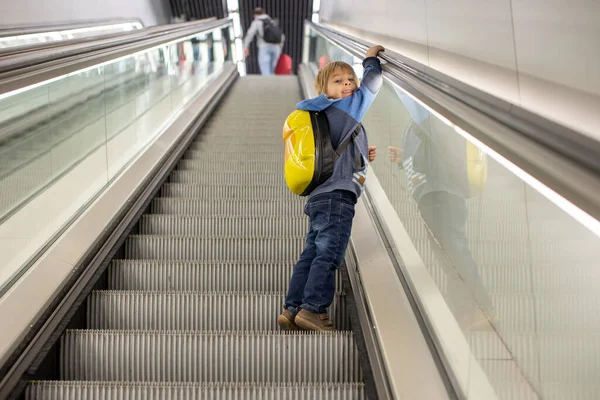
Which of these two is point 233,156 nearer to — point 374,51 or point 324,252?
point 374,51

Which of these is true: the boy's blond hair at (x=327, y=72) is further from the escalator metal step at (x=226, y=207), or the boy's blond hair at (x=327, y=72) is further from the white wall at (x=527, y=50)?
the escalator metal step at (x=226, y=207)

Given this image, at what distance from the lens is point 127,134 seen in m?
5.20

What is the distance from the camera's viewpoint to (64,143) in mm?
3809

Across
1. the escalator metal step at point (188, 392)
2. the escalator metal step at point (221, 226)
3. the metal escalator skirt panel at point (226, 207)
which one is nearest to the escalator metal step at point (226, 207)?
the metal escalator skirt panel at point (226, 207)

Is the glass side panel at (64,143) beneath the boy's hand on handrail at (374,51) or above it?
beneath

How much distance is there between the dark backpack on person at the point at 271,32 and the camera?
13.0 metres

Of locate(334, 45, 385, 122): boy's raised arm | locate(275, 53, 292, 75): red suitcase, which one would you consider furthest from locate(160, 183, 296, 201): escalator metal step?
locate(275, 53, 292, 75): red suitcase

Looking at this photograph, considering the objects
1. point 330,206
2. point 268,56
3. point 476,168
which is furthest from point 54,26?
point 476,168

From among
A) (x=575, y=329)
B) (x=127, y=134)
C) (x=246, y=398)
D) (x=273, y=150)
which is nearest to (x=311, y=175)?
(x=246, y=398)

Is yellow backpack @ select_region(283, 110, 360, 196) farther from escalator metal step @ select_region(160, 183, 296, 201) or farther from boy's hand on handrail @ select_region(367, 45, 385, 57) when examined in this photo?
escalator metal step @ select_region(160, 183, 296, 201)

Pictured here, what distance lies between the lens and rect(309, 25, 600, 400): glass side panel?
146 centimetres

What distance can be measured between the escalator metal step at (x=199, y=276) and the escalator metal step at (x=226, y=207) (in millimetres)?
1165

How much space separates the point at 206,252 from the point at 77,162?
870mm

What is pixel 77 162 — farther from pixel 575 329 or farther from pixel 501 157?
pixel 575 329
